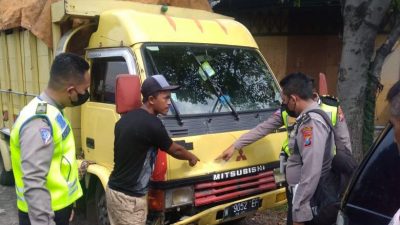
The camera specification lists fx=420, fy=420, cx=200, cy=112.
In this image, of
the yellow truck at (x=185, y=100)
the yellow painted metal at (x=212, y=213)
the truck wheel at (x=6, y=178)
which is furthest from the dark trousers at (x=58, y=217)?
the truck wheel at (x=6, y=178)

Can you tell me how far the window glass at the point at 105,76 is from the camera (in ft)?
13.3

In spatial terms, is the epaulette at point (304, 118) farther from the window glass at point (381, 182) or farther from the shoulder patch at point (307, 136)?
the window glass at point (381, 182)

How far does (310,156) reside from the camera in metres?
2.85

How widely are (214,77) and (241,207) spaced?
1.30 meters

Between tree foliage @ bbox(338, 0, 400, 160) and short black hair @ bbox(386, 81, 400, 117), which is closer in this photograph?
short black hair @ bbox(386, 81, 400, 117)

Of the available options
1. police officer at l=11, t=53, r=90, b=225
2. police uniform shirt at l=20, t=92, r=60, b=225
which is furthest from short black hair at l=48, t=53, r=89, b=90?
police uniform shirt at l=20, t=92, r=60, b=225

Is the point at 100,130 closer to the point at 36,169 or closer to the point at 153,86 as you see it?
the point at 153,86

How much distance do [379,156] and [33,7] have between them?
13.3ft

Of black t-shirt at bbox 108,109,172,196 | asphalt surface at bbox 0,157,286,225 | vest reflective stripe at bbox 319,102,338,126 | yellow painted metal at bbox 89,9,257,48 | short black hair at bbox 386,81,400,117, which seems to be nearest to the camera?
short black hair at bbox 386,81,400,117

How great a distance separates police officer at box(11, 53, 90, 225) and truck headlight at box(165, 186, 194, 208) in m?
0.97

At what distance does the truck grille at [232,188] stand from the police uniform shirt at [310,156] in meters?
0.74

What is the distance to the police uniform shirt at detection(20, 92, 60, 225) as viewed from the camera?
2.14m

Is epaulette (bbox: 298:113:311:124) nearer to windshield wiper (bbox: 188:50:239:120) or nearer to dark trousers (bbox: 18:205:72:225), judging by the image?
windshield wiper (bbox: 188:50:239:120)

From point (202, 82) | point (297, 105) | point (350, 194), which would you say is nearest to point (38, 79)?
point (202, 82)
